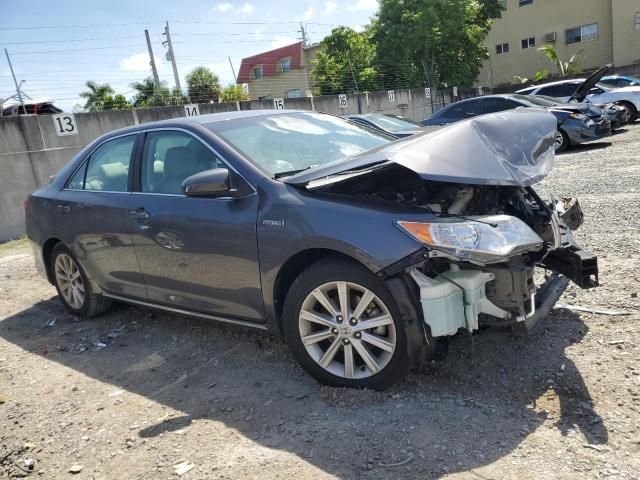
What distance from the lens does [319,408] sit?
9.71 ft

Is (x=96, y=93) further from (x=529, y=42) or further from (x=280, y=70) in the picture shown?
(x=529, y=42)

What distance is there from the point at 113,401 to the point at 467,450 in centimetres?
223

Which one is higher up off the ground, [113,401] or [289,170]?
[289,170]

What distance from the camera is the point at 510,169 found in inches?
115

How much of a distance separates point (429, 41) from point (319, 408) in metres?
28.5

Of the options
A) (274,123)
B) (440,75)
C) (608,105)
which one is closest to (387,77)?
(440,75)

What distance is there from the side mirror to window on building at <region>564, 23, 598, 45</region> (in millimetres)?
33797

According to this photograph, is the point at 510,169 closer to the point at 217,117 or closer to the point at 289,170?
the point at 289,170

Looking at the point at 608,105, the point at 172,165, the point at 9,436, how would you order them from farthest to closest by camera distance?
the point at 608,105, the point at 172,165, the point at 9,436

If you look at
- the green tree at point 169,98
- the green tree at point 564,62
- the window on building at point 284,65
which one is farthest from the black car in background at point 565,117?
the window on building at point 284,65

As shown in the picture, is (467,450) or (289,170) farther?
(289,170)

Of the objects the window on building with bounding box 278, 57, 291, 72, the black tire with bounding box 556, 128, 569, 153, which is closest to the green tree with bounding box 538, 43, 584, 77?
the window on building with bounding box 278, 57, 291, 72

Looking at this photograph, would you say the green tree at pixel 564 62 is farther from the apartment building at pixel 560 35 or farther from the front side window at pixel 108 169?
the front side window at pixel 108 169

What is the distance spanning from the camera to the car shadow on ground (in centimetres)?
250
